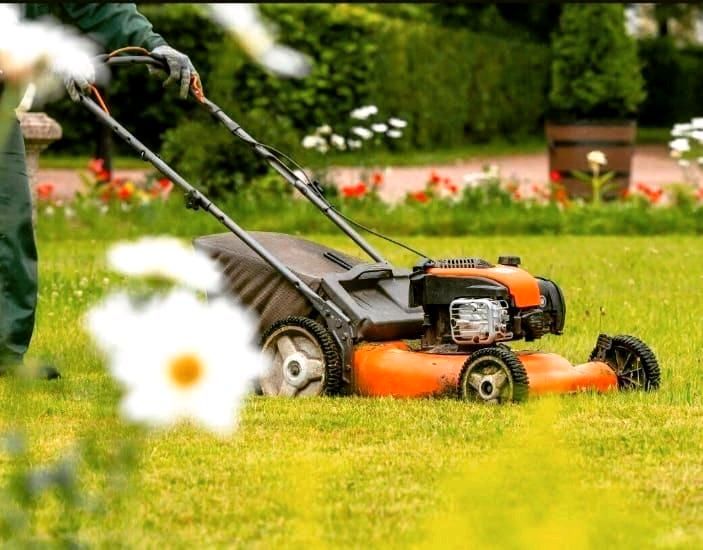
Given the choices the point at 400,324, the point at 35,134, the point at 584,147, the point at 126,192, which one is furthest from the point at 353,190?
the point at 400,324

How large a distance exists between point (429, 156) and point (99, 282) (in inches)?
514

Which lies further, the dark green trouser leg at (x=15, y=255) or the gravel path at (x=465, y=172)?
the gravel path at (x=465, y=172)

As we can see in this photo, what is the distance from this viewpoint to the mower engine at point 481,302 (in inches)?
176

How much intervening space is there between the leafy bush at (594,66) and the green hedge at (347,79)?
111 inches

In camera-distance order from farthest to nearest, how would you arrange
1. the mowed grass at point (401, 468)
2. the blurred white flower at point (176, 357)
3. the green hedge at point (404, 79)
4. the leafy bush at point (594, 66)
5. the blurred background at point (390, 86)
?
the green hedge at point (404, 79)
the leafy bush at point (594, 66)
the blurred background at point (390, 86)
the mowed grass at point (401, 468)
the blurred white flower at point (176, 357)

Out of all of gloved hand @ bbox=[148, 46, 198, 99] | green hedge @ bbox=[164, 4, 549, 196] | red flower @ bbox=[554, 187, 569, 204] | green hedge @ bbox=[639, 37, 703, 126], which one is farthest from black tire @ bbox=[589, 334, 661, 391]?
green hedge @ bbox=[639, 37, 703, 126]

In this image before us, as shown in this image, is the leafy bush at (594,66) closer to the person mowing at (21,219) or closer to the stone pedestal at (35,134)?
the stone pedestal at (35,134)

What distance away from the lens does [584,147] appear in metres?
14.0

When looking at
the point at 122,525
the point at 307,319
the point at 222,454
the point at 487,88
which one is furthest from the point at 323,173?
the point at 487,88

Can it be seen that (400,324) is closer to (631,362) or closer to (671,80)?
(631,362)

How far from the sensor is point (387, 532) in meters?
2.98

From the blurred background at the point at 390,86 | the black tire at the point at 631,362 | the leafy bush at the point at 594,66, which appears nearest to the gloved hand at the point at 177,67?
the black tire at the point at 631,362

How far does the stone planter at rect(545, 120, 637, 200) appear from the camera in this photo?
1391 centimetres

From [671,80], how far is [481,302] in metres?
24.3
